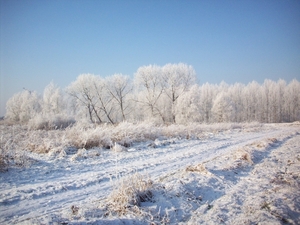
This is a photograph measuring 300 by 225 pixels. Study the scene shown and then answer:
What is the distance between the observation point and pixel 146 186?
335cm

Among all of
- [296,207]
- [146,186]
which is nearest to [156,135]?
[146,186]

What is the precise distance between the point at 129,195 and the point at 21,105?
164 ft

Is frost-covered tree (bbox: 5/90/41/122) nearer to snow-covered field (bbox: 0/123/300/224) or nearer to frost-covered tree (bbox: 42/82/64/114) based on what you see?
frost-covered tree (bbox: 42/82/64/114)

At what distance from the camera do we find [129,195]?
116 inches

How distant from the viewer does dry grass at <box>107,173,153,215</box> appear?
9.01 feet

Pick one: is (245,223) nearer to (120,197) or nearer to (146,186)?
(146,186)

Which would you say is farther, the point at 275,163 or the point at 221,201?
the point at 275,163

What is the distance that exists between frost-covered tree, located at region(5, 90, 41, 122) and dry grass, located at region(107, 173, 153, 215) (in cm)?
4447

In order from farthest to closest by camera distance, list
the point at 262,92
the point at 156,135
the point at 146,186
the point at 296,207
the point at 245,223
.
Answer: the point at 262,92
the point at 156,135
the point at 146,186
the point at 296,207
the point at 245,223

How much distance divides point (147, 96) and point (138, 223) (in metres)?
33.9

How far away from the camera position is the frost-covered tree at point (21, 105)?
134ft

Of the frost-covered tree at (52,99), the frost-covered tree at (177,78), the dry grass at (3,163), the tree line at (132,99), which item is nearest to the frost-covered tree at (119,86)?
the tree line at (132,99)

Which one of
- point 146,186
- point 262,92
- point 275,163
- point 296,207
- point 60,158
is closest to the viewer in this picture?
point 296,207

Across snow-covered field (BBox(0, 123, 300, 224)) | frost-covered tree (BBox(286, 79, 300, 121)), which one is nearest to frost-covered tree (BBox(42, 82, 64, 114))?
snow-covered field (BBox(0, 123, 300, 224))
